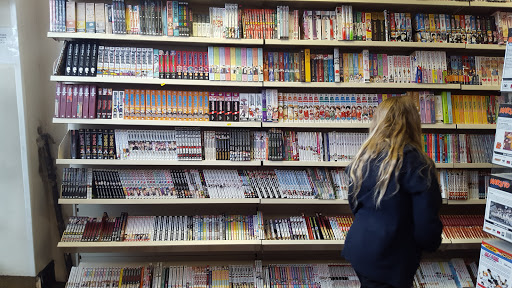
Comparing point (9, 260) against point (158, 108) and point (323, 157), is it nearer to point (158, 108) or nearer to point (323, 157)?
point (158, 108)

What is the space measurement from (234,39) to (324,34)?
0.73m

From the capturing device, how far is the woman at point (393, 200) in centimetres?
158

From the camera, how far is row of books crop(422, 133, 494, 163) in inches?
118

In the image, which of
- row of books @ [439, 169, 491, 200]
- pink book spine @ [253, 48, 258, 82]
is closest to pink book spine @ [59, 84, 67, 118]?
pink book spine @ [253, 48, 258, 82]

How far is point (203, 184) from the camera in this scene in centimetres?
292

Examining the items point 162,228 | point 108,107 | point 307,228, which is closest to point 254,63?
point 108,107

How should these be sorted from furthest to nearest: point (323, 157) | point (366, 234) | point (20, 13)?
point (323, 157) < point (20, 13) < point (366, 234)

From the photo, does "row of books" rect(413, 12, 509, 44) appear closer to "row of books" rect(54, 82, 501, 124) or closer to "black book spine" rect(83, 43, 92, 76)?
"row of books" rect(54, 82, 501, 124)

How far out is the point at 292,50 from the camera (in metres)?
3.09

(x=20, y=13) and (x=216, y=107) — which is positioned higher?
(x=20, y=13)

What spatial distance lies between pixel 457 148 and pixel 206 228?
7.08 ft

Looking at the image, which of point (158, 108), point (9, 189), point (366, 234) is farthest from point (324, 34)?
point (9, 189)

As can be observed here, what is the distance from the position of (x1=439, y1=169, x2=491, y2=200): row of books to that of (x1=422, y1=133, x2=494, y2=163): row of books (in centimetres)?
11

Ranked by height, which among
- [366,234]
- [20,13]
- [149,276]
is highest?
[20,13]
